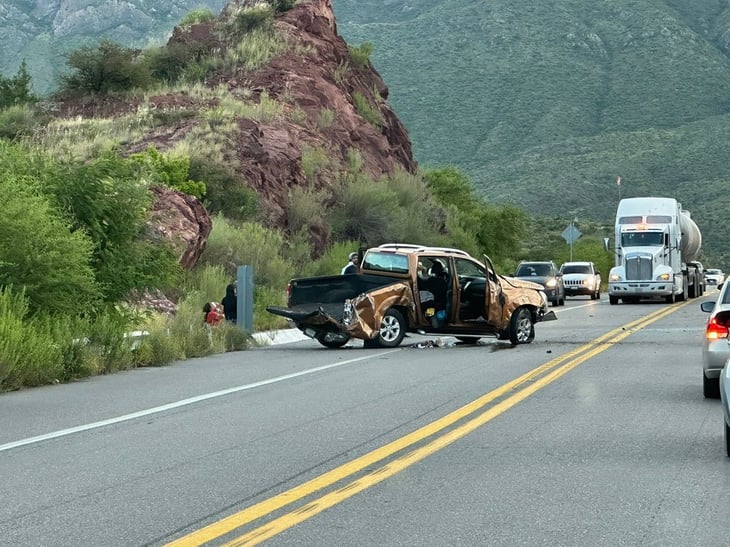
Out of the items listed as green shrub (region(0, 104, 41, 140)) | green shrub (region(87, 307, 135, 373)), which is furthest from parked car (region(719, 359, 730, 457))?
green shrub (region(0, 104, 41, 140))

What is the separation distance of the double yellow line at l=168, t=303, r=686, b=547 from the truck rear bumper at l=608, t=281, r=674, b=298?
30.7 meters

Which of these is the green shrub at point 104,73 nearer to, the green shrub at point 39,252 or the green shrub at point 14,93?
the green shrub at point 14,93

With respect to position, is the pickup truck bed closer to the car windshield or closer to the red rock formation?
the red rock formation

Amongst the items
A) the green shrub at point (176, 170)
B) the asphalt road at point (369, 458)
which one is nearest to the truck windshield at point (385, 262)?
the asphalt road at point (369, 458)

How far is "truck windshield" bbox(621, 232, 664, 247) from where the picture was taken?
164 ft

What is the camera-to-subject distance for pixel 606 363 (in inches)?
807

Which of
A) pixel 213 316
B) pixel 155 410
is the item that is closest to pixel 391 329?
pixel 213 316

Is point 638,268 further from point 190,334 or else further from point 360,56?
point 190,334

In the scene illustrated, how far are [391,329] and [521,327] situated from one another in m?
2.66

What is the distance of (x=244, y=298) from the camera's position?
2600 cm

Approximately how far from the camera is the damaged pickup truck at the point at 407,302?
23.8 metres

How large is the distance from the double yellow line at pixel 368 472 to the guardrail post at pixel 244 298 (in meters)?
8.70

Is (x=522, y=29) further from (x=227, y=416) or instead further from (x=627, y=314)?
(x=227, y=416)

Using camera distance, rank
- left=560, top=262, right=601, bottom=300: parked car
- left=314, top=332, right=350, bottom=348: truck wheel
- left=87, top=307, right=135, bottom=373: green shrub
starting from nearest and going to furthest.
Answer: left=87, top=307, right=135, bottom=373: green shrub, left=314, top=332, right=350, bottom=348: truck wheel, left=560, top=262, right=601, bottom=300: parked car
